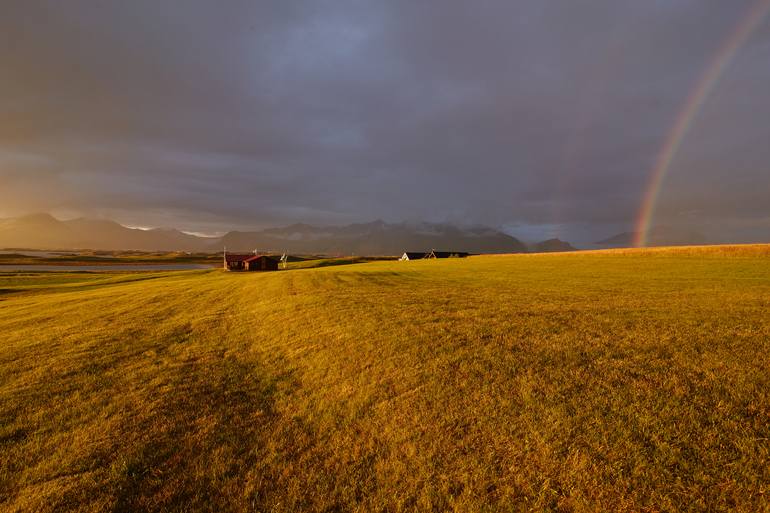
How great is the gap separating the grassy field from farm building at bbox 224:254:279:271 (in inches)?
3235

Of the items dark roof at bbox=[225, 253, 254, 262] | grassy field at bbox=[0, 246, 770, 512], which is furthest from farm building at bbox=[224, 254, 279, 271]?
grassy field at bbox=[0, 246, 770, 512]

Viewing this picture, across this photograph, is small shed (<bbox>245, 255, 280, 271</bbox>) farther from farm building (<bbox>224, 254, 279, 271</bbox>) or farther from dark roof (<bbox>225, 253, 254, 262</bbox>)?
dark roof (<bbox>225, 253, 254, 262</bbox>)

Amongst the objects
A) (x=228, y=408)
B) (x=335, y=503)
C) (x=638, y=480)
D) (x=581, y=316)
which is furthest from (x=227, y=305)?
(x=638, y=480)

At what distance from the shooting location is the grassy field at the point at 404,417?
5773 millimetres

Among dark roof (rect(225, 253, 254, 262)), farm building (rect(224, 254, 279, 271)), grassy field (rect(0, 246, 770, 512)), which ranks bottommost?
grassy field (rect(0, 246, 770, 512))

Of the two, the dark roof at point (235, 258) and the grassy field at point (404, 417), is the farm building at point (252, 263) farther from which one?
the grassy field at point (404, 417)

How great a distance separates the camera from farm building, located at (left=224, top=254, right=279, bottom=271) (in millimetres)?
95312

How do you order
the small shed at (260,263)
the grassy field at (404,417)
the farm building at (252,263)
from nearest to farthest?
the grassy field at (404,417)
the small shed at (260,263)
the farm building at (252,263)

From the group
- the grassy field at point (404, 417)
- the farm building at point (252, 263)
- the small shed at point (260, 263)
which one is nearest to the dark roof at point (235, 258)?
the farm building at point (252, 263)

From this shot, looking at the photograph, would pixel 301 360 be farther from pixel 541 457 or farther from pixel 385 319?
pixel 541 457

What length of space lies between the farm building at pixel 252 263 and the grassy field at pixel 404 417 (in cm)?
8217

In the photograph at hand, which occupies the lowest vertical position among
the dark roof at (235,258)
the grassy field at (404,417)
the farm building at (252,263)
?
the grassy field at (404,417)

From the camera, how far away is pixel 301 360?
1229 cm

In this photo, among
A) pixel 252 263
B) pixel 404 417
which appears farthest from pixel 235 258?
pixel 404 417
